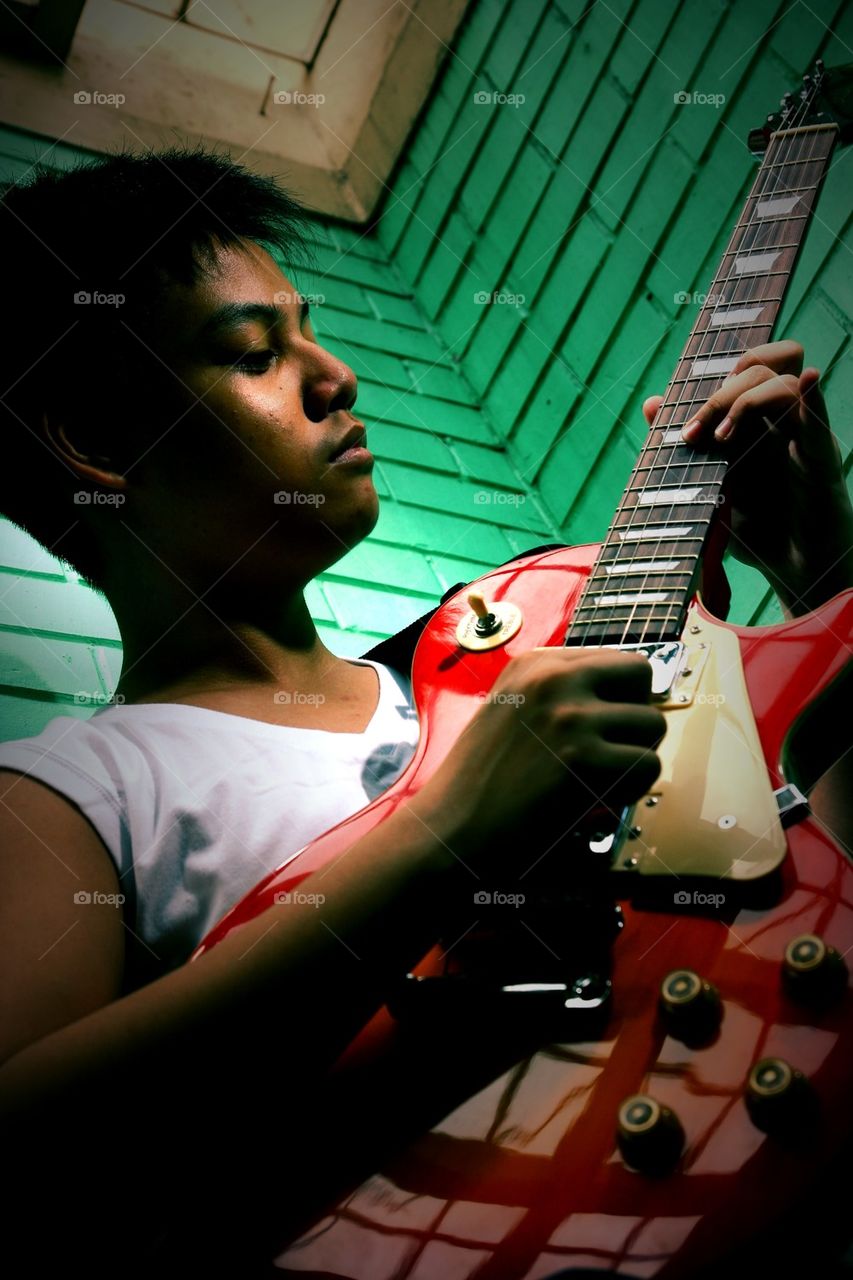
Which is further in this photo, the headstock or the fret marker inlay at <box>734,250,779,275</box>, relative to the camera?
the headstock

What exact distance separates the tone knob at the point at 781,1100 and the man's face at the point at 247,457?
3.18 feet

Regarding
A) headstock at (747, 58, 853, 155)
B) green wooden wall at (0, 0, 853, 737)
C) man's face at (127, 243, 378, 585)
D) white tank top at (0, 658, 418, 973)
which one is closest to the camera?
white tank top at (0, 658, 418, 973)

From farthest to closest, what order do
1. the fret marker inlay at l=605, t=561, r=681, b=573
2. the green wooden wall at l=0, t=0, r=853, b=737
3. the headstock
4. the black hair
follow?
the green wooden wall at l=0, t=0, r=853, b=737
the headstock
the black hair
the fret marker inlay at l=605, t=561, r=681, b=573

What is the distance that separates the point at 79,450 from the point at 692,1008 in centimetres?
123

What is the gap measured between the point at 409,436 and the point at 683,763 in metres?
2.00

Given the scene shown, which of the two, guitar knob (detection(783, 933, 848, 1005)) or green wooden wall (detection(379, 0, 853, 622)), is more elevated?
green wooden wall (detection(379, 0, 853, 622))

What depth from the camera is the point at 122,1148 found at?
0.87 metres

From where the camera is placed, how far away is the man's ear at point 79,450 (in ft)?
5.44

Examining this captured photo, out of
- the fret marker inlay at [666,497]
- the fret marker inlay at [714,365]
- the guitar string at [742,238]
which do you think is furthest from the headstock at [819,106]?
the fret marker inlay at [666,497]

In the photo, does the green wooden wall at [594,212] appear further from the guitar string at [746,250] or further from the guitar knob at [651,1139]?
the guitar knob at [651,1139]

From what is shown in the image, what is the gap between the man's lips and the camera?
1.61 metres

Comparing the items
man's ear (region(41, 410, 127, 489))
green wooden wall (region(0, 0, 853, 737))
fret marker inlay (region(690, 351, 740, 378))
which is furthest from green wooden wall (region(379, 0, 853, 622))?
man's ear (region(41, 410, 127, 489))

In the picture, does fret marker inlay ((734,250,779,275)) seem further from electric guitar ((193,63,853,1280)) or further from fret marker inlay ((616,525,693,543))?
electric guitar ((193,63,853,1280))

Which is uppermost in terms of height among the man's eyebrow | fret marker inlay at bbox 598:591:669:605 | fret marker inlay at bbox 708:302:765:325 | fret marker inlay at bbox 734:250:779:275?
fret marker inlay at bbox 734:250:779:275
